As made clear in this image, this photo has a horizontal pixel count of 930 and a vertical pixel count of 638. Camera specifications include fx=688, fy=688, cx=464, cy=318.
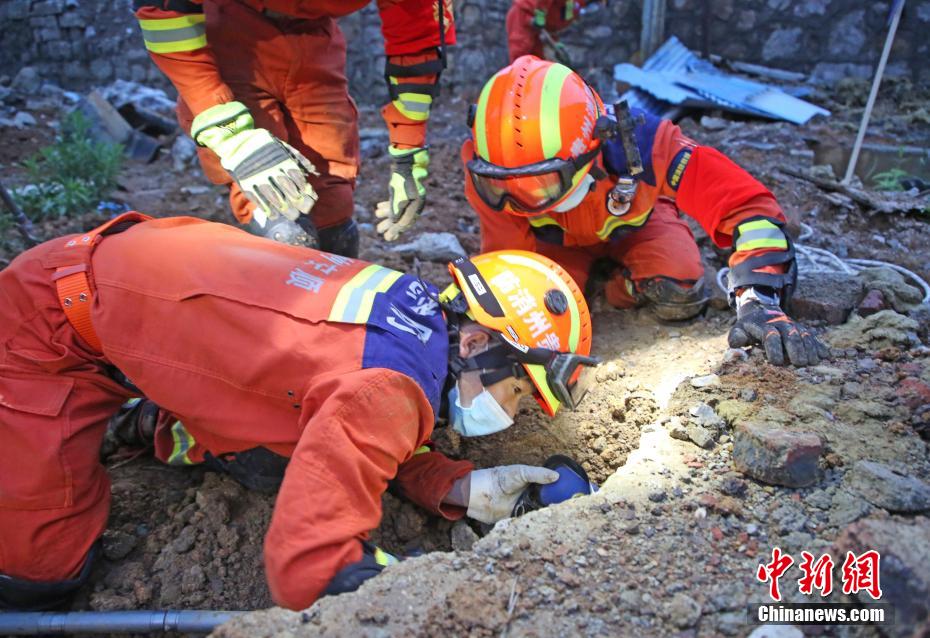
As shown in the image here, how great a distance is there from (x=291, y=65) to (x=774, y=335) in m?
2.09

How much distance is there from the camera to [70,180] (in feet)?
14.8

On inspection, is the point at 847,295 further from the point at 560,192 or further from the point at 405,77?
the point at 405,77

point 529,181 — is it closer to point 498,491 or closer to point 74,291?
point 498,491

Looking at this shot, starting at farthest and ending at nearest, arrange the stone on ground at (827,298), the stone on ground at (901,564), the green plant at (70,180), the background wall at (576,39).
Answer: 1. the background wall at (576,39)
2. the green plant at (70,180)
3. the stone on ground at (827,298)
4. the stone on ground at (901,564)

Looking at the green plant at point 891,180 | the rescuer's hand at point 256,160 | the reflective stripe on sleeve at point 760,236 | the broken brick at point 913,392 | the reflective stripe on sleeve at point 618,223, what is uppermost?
the rescuer's hand at point 256,160

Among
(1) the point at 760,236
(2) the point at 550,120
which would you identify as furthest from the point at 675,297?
(2) the point at 550,120

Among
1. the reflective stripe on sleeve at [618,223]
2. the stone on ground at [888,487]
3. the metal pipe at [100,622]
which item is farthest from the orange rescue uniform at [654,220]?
the metal pipe at [100,622]

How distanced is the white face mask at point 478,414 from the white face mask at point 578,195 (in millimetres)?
1115

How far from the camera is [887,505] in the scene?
1.64 meters

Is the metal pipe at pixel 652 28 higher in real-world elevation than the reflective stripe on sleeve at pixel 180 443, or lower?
higher

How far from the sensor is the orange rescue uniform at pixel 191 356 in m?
1.70

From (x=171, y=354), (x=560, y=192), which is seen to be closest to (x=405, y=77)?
(x=560, y=192)

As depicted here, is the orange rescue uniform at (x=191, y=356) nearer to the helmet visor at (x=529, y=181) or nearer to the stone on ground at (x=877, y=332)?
the helmet visor at (x=529, y=181)

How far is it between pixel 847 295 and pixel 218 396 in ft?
7.97
